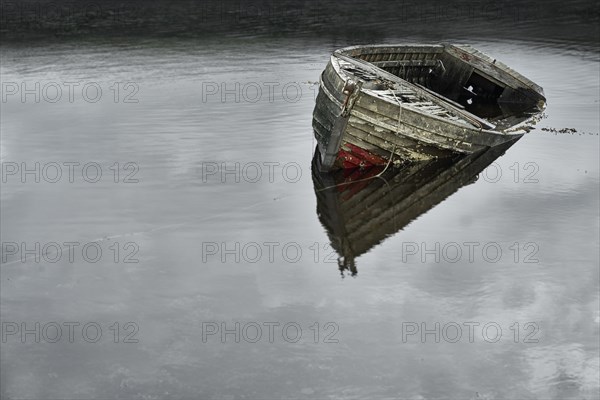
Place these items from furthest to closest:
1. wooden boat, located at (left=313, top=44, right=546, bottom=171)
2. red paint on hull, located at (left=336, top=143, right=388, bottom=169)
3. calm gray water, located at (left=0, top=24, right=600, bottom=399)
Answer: red paint on hull, located at (left=336, top=143, right=388, bottom=169)
wooden boat, located at (left=313, top=44, right=546, bottom=171)
calm gray water, located at (left=0, top=24, right=600, bottom=399)

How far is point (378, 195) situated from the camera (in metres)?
27.1

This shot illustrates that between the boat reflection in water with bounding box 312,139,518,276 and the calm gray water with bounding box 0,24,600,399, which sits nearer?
the calm gray water with bounding box 0,24,600,399

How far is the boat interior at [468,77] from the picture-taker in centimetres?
3716

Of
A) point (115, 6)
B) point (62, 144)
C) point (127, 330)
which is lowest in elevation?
point (115, 6)

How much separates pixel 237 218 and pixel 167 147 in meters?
7.75

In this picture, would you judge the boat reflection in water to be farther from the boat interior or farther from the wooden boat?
the boat interior

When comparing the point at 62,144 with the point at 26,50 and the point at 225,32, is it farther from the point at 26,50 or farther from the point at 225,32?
the point at 225,32

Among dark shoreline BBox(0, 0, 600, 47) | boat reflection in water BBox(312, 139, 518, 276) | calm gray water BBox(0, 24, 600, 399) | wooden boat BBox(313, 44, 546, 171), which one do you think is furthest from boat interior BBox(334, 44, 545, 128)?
dark shoreline BBox(0, 0, 600, 47)

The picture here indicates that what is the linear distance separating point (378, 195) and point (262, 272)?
627 cm

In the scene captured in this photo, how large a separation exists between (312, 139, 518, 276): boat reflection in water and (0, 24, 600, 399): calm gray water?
1.42ft

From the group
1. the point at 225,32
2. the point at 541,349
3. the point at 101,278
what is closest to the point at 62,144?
the point at 101,278

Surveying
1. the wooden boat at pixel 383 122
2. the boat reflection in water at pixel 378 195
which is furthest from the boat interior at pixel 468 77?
the boat reflection in water at pixel 378 195

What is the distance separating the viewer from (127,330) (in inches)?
750

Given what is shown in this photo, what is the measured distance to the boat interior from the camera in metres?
37.2
